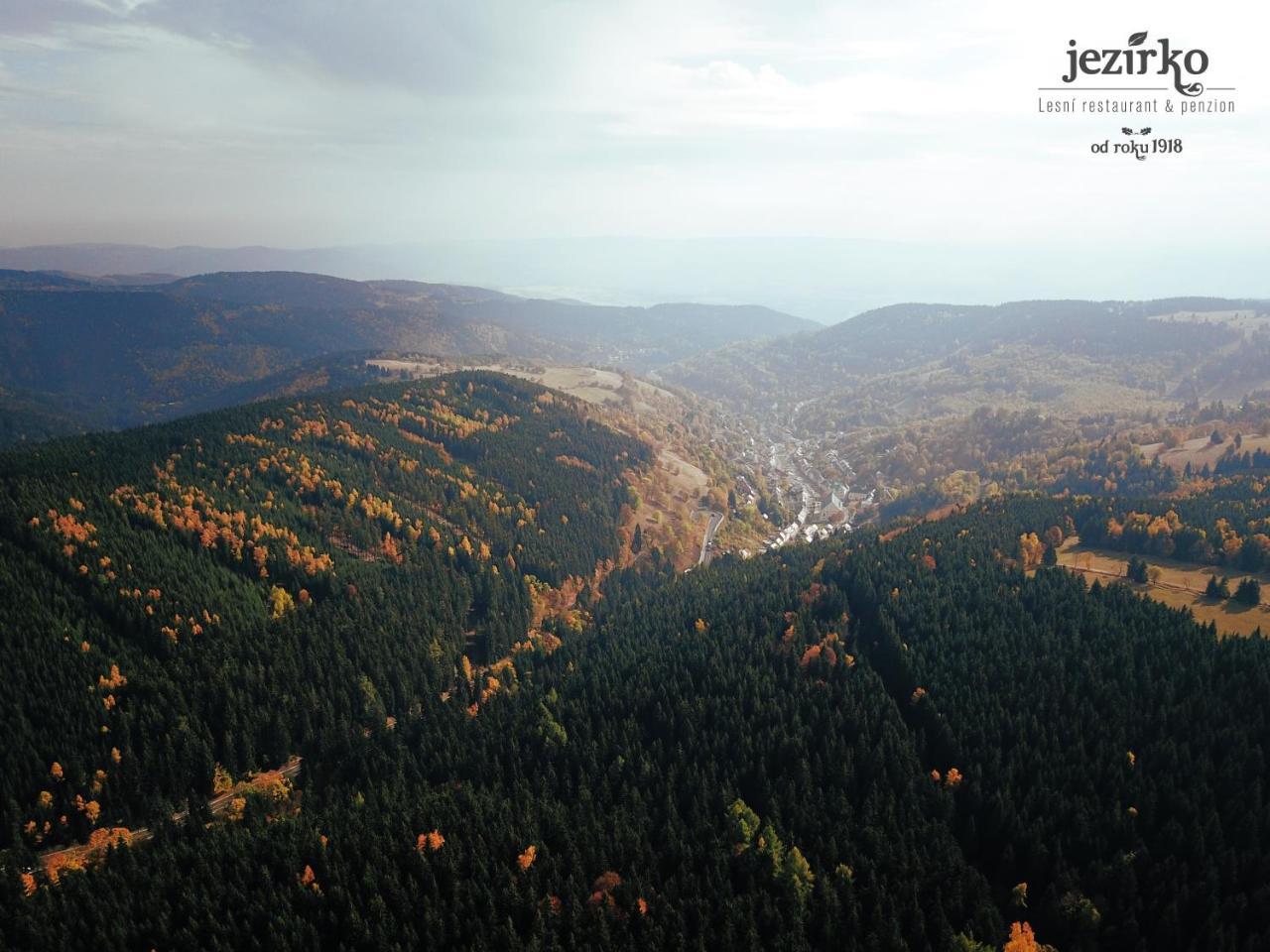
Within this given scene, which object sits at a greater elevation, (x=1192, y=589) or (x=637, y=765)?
(x=1192, y=589)

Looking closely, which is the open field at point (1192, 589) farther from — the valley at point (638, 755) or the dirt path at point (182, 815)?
the dirt path at point (182, 815)

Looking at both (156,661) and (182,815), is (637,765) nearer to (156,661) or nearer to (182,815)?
(182,815)

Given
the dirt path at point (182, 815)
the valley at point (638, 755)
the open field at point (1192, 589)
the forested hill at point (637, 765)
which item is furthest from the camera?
the open field at point (1192, 589)

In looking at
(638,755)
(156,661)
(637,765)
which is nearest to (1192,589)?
(638,755)

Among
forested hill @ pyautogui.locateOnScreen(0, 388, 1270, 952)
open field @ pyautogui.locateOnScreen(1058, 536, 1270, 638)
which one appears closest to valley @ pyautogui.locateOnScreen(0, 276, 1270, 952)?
forested hill @ pyautogui.locateOnScreen(0, 388, 1270, 952)

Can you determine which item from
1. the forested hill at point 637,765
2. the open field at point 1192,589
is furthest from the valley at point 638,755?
the open field at point 1192,589

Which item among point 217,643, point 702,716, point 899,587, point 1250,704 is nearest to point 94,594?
point 217,643
